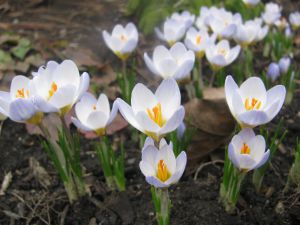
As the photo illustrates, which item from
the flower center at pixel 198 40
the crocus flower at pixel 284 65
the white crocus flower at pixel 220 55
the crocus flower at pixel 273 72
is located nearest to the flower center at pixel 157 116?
the white crocus flower at pixel 220 55

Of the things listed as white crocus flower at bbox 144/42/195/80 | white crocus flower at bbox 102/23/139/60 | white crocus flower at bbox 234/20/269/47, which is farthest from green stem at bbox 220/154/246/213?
white crocus flower at bbox 234/20/269/47

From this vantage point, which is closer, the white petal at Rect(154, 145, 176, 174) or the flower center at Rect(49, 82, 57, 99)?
the white petal at Rect(154, 145, 176, 174)

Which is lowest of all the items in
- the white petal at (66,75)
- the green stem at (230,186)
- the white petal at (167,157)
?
the green stem at (230,186)

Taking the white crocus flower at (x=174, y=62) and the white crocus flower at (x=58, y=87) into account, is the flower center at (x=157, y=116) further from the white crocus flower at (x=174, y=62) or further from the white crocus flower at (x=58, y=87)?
the white crocus flower at (x=174, y=62)

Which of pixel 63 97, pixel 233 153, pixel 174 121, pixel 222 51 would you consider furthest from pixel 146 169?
pixel 222 51

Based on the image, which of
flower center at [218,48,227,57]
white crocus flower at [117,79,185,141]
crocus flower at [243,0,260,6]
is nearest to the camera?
white crocus flower at [117,79,185,141]

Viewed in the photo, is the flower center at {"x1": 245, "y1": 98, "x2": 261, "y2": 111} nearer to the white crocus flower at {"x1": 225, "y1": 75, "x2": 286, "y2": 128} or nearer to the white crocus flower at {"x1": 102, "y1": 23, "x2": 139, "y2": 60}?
the white crocus flower at {"x1": 225, "y1": 75, "x2": 286, "y2": 128}

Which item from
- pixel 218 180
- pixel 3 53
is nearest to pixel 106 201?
pixel 218 180
